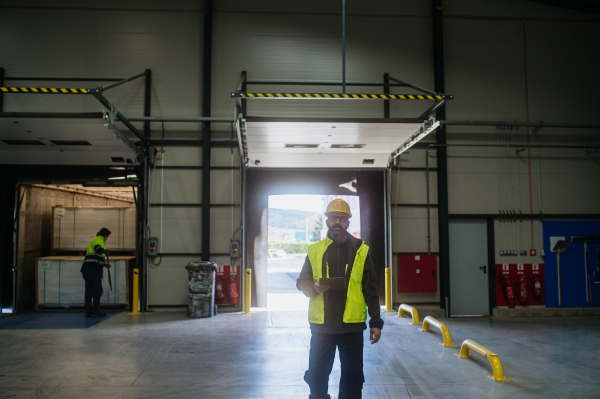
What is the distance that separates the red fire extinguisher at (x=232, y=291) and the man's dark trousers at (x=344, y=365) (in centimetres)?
609

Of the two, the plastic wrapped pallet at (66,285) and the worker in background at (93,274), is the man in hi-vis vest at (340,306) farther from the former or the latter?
the plastic wrapped pallet at (66,285)

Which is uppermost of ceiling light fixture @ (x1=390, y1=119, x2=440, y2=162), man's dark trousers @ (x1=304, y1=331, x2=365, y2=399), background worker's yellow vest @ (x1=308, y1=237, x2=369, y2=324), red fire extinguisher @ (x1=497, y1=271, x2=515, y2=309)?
ceiling light fixture @ (x1=390, y1=119, x2=440, y2=162)

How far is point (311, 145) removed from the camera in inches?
348

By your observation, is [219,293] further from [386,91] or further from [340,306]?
[386,91]

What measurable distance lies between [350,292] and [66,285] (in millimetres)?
8810

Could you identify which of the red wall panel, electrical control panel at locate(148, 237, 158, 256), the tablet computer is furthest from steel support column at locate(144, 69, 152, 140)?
the tablet computer

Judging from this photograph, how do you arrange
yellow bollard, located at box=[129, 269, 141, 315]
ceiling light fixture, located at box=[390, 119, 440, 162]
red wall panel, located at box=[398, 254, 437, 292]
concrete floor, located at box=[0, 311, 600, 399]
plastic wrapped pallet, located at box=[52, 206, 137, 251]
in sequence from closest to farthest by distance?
1. concrete floor, located at box=[0, 311, 600, 399]
2. ceiling light fixture, located at box=[390, 119, 440, 162]
3. yellow bollard, located at box=[129, 269, 141, 315]
4. red wall panel, located at box=[398, 254, 437, 292]
5. plastic wrapped pallet, located at box=[52, 206, 137, 251]

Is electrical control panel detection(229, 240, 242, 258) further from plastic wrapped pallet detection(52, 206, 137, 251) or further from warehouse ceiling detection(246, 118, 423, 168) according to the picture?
plastic wrapped pallet detection(52, 206, 137, 251)

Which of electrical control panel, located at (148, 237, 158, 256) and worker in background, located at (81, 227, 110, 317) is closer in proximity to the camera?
Answer: worker in background, located at (81, 227, 110, 317)

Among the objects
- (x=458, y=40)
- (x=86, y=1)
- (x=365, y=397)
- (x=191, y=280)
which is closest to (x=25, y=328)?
(x=191, y=280)

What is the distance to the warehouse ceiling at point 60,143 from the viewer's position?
23.7ft

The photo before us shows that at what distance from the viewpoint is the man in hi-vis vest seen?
3.30 m

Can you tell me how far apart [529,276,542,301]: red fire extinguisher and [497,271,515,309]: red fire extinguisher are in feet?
1.66

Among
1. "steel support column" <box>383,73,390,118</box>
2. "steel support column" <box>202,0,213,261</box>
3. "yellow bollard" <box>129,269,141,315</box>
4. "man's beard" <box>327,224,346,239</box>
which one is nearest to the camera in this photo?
"man's beard" <box>327,224,346,239</box>
